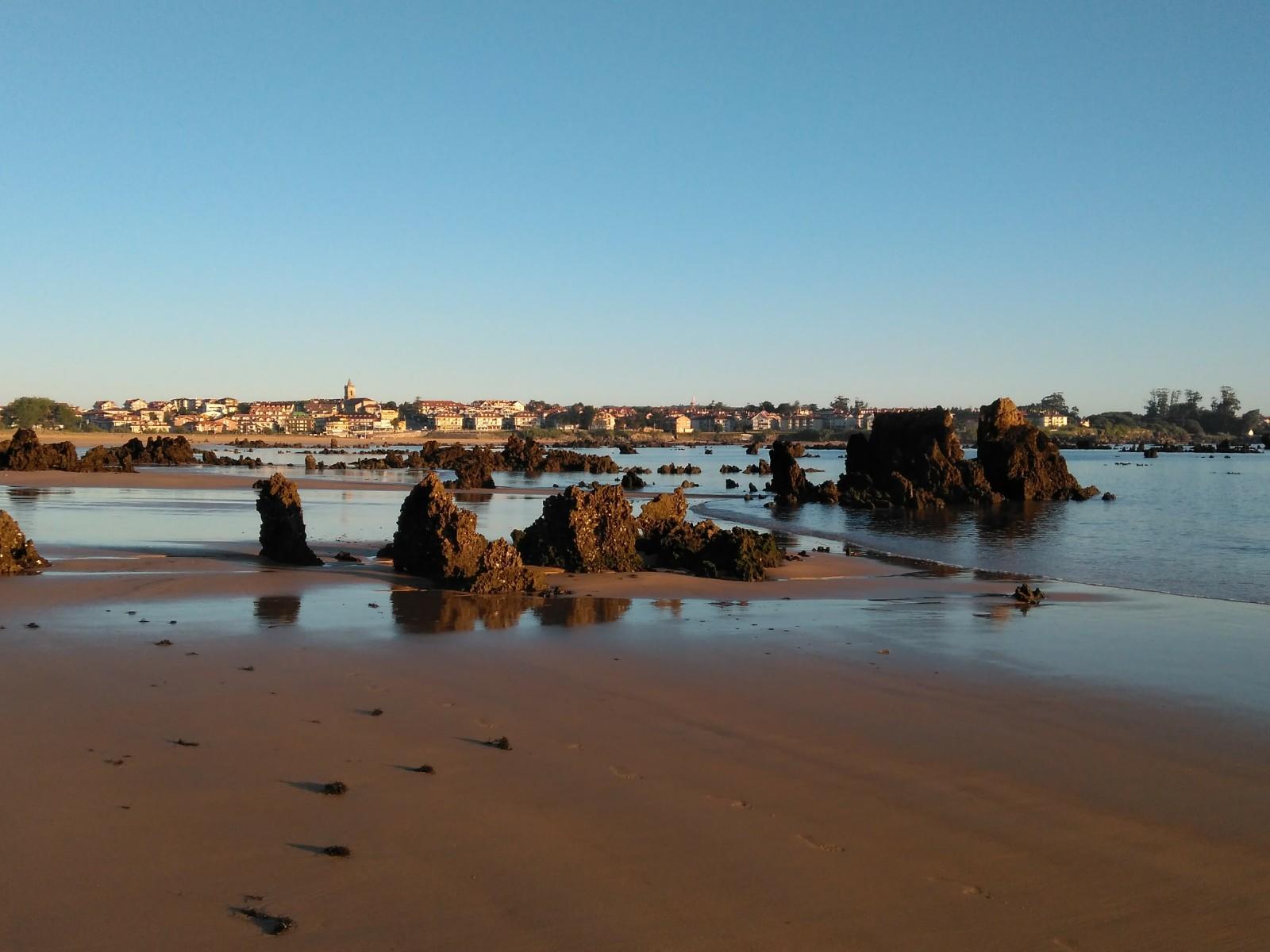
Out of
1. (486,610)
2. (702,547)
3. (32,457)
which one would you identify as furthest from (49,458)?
(486,610)

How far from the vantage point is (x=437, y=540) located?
49.2 ft

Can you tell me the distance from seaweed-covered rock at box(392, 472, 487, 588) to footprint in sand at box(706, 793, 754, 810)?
8719 millimetres

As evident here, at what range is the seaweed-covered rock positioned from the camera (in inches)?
573

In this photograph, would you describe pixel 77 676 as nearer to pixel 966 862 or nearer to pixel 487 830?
pixel 487 830

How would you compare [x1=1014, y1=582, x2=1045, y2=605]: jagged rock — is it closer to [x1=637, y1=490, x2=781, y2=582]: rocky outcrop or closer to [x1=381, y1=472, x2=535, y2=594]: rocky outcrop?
[x1=637, y1=490, x2=781, y2=582]: rocky outcrop

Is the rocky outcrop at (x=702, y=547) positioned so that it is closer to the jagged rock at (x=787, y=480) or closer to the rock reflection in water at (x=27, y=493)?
the rock reflection in water at (x=27, y=493)

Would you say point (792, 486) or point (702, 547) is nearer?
point (702, 547)

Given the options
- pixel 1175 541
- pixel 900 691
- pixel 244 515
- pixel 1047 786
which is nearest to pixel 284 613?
pixel 900 691

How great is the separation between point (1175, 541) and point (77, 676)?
25.0 metres

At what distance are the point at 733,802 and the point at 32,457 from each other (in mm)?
48743

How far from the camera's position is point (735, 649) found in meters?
10.5

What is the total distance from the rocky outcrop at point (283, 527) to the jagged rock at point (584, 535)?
11.3 ft

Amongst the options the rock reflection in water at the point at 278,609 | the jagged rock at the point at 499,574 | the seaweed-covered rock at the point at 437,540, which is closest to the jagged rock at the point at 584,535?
the seaweed-covered rock at the point at 437,540

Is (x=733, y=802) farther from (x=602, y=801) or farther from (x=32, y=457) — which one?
(x=32, y=457)
